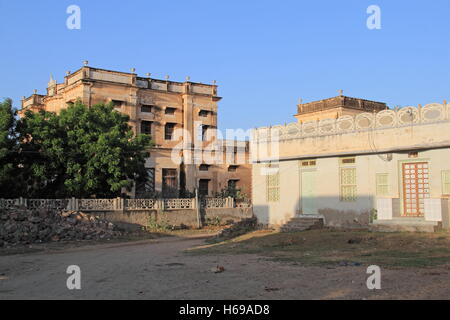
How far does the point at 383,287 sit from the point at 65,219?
18.5m

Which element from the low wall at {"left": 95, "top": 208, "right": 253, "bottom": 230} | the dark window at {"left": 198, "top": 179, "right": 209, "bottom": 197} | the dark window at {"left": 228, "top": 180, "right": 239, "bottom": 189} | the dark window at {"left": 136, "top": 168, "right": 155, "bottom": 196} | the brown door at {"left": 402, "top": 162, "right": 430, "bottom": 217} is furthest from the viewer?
the dark window at {"left": 228, "top": 180, "right": 239, "bottom": 189}

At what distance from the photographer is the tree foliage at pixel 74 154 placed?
26.2 m

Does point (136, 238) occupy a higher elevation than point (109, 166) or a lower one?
lower

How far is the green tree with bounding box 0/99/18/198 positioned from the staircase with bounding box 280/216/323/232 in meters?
14.2

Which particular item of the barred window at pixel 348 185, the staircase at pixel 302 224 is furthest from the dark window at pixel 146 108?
the barred window at pixel 348 185

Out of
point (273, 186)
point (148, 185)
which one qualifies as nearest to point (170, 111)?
point (148, 185)

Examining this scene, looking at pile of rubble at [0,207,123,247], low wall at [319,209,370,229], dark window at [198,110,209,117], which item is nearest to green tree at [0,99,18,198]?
pile of rubble at [0,207,123,247]

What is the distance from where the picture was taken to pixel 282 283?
974cm

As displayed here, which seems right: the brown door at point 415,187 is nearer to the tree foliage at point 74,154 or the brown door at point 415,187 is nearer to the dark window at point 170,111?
the tree foliage at point 74,154

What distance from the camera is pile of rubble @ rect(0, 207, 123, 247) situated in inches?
851

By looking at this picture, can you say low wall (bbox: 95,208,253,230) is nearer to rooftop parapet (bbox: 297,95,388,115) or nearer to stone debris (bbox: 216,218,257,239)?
stone debris (bbox: 216,218,257,239)

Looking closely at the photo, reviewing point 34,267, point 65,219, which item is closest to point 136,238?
point 65,219

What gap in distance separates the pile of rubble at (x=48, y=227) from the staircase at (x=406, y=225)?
13453 millimetres
